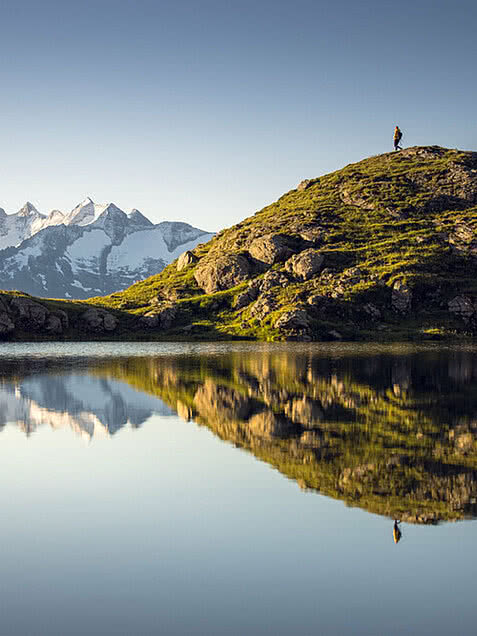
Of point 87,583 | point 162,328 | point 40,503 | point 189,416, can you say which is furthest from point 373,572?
point 162,328

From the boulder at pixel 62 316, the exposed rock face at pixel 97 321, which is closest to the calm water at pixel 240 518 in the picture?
the boulder at pixel 62 316

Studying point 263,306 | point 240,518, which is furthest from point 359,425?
point 263,306

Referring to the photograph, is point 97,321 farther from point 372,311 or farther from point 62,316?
point 372,311

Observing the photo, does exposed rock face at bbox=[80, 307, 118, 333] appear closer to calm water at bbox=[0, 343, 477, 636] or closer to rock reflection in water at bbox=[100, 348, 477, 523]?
rock reflection in water at bbox=[100, 348, 477, 523]

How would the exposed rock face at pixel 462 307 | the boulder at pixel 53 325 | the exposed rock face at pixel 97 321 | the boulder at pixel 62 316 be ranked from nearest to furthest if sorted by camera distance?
1. the exposed rock face at pixel 462 307
2. the boulder at pixel 53 325
3. the boulder at pixel 62 316
4. the exposed rock face at pixel 97 321

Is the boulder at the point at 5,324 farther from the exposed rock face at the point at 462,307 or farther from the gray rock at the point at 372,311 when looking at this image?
the exposed rock face at the point at 462,307

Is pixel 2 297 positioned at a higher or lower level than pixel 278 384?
higher

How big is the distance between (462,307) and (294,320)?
50.1 meters

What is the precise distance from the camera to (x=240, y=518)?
21.5m

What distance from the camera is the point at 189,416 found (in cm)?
4319

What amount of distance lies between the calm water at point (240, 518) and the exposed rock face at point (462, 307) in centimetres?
13193

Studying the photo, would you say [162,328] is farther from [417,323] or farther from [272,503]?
[272,503]

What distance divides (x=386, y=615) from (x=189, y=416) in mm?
29793

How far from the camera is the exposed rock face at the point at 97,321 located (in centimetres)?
18838
